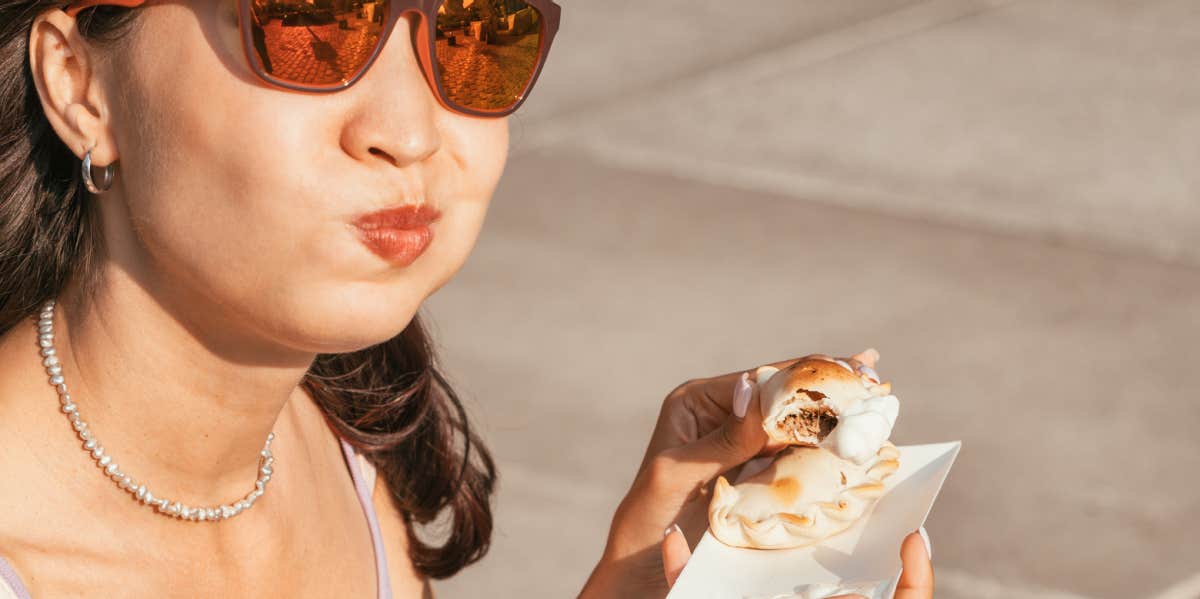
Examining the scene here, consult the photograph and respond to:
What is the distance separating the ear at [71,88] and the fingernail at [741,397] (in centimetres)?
104

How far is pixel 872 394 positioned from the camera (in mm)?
2422

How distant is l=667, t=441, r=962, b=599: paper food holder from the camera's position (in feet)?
7.54

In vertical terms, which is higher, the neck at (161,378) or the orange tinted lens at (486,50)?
the orange tinted lens at (486,50)

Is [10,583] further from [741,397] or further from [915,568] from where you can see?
[915,568]

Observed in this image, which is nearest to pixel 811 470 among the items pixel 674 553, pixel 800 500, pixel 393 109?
pixel 800 500

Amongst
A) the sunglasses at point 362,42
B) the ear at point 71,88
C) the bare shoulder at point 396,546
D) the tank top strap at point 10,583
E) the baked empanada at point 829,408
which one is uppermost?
the sunglasses at point 362,42

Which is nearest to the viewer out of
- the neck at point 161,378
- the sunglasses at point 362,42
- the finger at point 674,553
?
the sunglasses at point 362,42

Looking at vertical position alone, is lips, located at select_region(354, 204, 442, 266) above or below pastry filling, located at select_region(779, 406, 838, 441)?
above

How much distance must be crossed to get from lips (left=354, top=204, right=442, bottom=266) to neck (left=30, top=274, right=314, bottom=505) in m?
0.26

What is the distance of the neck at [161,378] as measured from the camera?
7.29ft

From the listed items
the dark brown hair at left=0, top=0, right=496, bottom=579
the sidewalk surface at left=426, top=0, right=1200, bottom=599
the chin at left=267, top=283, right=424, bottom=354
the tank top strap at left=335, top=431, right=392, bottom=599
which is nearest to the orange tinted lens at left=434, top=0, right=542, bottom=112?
the chin at left=267, top=283, right=424, bottom=354

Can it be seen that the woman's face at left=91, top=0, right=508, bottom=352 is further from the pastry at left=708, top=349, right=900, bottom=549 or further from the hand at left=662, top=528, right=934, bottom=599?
the hand at left=662, top=528, right=934, bottom=599

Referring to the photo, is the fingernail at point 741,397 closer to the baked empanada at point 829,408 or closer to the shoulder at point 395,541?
the baked empanada at point 829,408

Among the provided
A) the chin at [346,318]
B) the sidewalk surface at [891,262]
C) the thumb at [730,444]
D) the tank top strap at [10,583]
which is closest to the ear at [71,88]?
the chin at [346,318]
